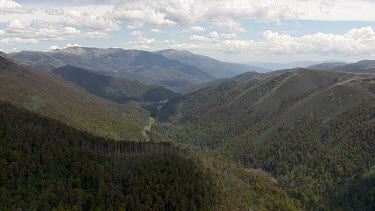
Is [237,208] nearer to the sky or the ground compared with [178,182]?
nearer to the ground

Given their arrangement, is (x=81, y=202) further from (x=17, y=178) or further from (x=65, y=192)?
(x=17, y=178)

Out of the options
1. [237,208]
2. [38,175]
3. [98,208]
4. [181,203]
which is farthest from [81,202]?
[237,208]

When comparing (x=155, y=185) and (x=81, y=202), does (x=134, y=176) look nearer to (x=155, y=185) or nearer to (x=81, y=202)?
(x=155, y=185)

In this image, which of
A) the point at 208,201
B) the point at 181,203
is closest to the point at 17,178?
the point at 181,203

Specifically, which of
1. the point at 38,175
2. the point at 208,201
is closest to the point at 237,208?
the point at 208,201

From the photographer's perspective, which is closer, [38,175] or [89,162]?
[38,175]

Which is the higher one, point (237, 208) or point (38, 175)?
point (38, 175)

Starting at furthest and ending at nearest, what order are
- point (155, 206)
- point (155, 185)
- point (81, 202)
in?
point (155, 185)
point (155, 206)
point (81, 202)

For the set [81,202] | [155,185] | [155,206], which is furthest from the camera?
[155,185]

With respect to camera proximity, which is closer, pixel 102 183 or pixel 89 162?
pixel 102 183
